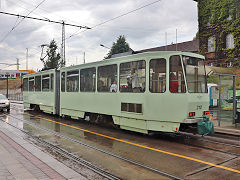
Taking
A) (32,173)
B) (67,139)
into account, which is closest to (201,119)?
(67,139)

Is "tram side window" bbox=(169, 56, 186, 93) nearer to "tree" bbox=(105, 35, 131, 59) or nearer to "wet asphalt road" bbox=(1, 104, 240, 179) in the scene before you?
"wet asphalt road" bbox=(1, 104, 240, 179)

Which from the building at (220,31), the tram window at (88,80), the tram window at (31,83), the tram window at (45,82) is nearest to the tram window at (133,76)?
the tram window at (88,80)

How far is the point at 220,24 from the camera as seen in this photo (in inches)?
1024

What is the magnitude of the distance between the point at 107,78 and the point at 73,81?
3151 millimetres

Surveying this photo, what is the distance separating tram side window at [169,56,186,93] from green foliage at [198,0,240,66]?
20048 mm

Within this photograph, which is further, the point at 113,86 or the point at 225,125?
the point at 225,125

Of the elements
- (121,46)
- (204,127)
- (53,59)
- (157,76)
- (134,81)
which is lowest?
(204,127)

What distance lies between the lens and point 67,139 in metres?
8.14

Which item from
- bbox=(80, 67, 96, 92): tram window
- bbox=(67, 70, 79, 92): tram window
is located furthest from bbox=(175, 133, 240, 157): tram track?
bbox=(67, 70, 79, 92): tram window

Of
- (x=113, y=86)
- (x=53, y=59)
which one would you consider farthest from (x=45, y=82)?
(x=53, y=59)

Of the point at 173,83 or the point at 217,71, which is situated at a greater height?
the point at 217,71

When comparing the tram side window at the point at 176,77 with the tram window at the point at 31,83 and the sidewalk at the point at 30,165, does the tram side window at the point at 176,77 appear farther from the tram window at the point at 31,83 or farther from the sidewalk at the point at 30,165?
the tram window at the point at 31,83

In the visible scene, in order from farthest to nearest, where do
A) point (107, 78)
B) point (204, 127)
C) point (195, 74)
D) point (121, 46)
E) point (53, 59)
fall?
point (121, 46)
point (53, 59)
point (107, 78)
point (195, 74)
point (204, 127)

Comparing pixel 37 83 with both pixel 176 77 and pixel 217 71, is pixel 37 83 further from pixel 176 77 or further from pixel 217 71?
pixel 217 71
